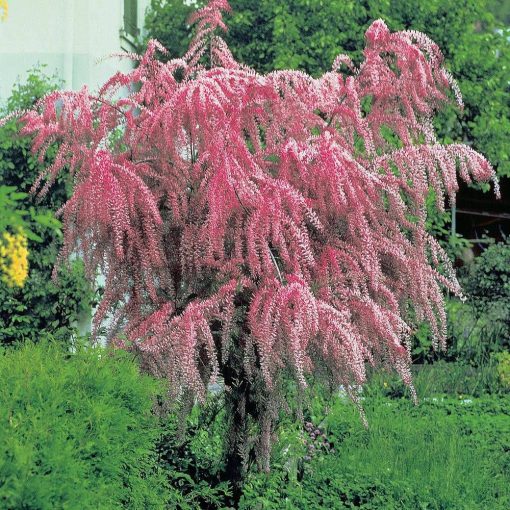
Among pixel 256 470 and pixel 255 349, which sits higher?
pixel 255 349

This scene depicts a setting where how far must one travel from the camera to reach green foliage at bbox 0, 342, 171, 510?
2846mm

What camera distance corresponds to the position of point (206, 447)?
5.67m

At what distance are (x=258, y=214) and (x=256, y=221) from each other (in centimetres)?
4

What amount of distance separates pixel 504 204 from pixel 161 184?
1489 cm

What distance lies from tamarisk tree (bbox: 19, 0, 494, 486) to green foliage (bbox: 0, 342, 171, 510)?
62 centimetres

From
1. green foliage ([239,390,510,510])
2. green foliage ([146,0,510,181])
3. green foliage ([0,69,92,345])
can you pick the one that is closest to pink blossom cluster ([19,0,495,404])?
green foliage ([239,390,510,510])

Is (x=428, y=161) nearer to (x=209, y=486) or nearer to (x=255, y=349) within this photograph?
(x=255, y=349)

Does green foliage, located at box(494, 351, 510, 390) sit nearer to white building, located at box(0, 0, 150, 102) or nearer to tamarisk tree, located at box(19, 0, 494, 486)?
tamarisk tree, located at box(19, 0, 494, 486)

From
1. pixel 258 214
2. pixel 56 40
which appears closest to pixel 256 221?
pixel 258 214

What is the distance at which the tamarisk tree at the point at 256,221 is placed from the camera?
453 centimetres

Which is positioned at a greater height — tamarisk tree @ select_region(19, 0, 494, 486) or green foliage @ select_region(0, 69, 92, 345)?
tamarisk tree @ select_region(19, 0, 494, 486)

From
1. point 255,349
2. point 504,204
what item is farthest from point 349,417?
point 504,204

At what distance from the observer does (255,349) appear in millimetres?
4988

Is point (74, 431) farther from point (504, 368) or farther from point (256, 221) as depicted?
point (504, 368)
